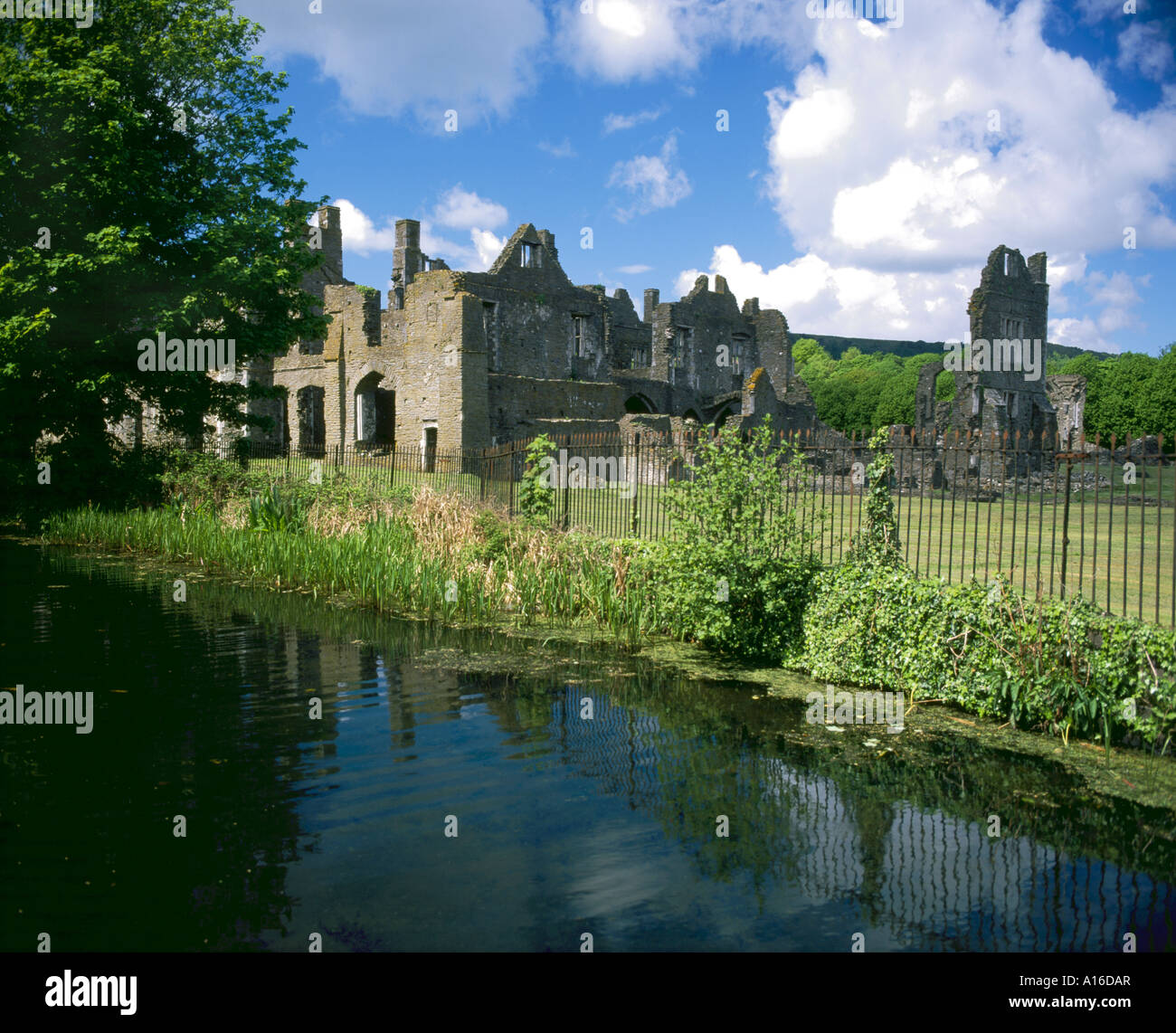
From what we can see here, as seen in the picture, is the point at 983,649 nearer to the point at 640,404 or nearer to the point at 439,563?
the point at 439,563

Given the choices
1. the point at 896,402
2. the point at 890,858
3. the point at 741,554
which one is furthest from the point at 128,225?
the point at 896,402

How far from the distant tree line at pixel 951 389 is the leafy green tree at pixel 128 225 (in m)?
29.3

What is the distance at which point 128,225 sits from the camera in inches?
830

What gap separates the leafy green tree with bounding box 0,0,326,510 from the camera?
19.3 meters

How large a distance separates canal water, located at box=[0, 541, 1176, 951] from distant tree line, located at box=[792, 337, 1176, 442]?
28.5 m

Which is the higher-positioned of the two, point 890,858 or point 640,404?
point 640,404

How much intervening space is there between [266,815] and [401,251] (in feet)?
130

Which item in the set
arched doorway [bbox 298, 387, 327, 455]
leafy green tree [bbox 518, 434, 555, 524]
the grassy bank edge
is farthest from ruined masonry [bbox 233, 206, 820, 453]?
the grassy bank edge

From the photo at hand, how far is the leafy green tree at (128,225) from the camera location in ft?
63.2

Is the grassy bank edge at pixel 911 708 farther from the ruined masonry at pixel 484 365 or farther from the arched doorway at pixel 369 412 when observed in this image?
the arched doorway at pixel 369 412

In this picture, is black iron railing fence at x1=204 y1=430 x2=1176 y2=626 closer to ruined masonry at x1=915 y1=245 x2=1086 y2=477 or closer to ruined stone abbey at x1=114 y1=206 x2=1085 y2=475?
ruined stone abbey at x1=114 y1=206 x2=1085 y2=475

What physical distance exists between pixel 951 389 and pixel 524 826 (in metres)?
88.3

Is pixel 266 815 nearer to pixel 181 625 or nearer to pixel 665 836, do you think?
pixel 665 836

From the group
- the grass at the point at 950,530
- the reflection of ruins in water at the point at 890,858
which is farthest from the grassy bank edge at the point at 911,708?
the grass at the point at 950,530
